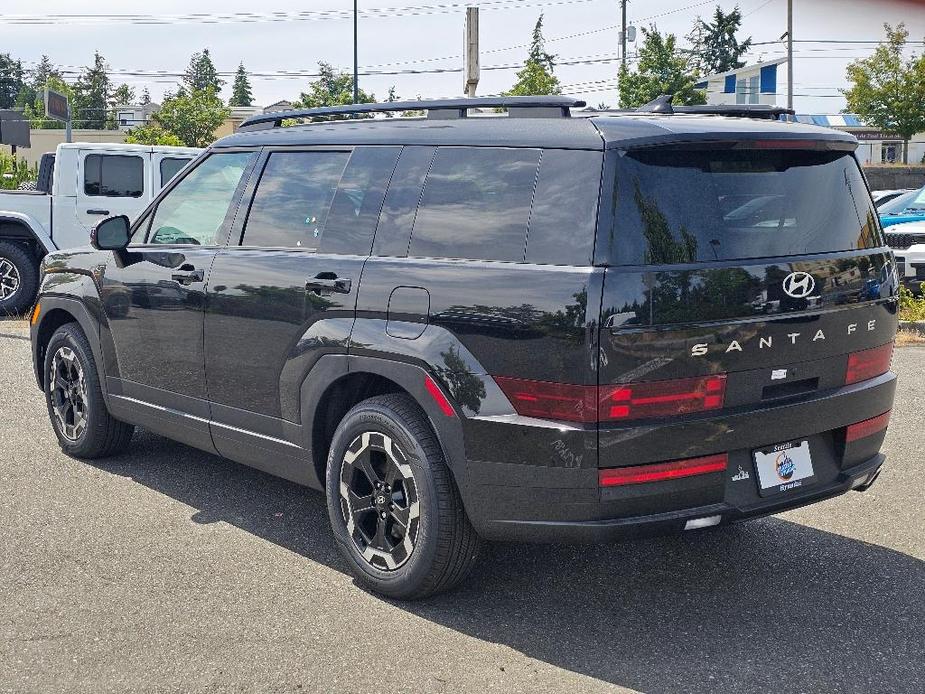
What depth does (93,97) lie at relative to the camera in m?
121

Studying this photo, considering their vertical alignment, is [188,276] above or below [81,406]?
above

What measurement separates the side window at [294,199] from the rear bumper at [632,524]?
156 cm

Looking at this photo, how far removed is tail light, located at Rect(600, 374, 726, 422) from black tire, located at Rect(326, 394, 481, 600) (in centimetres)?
74

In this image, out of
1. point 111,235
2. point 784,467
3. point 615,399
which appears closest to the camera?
point 615,399

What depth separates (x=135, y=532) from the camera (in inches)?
199

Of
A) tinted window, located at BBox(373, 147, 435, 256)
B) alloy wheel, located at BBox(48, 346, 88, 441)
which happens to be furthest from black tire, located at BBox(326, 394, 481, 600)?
alloy wheel, located at BBox(48, 346, 88, 441)

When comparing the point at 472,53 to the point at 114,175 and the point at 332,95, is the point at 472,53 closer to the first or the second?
the point at 114,175

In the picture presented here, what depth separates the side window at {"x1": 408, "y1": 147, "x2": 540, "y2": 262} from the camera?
391cm

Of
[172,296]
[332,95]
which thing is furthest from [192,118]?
[172,296]

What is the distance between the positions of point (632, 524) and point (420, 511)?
0.81m

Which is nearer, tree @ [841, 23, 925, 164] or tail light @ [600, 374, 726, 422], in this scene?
tail light @ [600, 374, 726, 422]

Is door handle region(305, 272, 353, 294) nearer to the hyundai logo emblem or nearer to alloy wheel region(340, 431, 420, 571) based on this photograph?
alloy wheel region(340, 431, 420, 571)

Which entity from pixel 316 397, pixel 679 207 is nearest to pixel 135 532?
pixel 316 397

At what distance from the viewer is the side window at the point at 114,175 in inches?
538
